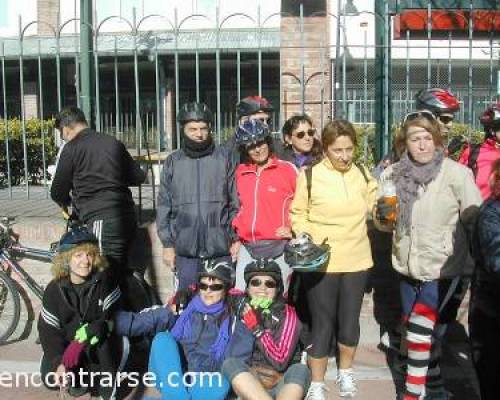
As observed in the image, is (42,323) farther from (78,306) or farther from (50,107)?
(50,107)

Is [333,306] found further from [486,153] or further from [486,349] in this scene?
[486,153]

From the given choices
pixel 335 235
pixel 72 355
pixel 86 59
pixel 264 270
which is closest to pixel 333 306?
pixel 335 235

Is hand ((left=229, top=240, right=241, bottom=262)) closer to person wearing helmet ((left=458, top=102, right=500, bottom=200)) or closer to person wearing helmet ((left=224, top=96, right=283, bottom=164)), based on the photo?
person wearing helmet ((left=224, top=96, right=283, bottom=164))

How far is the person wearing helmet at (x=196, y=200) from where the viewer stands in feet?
16.0

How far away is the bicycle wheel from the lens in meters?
5.82

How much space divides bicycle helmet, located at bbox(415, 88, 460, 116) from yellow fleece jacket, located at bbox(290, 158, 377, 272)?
75 cm

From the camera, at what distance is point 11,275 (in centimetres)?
607

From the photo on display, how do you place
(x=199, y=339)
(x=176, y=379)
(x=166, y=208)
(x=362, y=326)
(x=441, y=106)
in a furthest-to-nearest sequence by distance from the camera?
(x=362, y=326) < (x=166, y=208) < (x=441, y=106) < (x=199, y=339) < (x=176, y=379)

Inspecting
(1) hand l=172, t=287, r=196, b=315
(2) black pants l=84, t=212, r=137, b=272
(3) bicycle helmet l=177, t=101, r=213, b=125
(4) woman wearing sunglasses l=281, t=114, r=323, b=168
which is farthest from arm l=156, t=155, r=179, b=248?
(4) woman wearing sunglasses l=281, t=114, r=323, b=168

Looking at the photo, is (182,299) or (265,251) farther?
(265,251)

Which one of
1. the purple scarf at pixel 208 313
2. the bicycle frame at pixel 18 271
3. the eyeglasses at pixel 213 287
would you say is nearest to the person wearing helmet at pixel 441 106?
the eyeglasses at pixel 213 287

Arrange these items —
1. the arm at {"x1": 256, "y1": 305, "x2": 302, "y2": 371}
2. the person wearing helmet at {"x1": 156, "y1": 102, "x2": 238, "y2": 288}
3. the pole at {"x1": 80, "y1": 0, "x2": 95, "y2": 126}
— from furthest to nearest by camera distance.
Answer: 1. the pole at {"x1": 80, "y1": 0, "x2": 95, "y2": 126}
2. the person wearing helmet at {"x1": 156, "y1": 102, "x2": 238, "y2": 288}
3. the arm at {"x1": 256, "y1": 305, "x2": 302, "y2": 371}

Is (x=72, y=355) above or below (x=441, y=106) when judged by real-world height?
below

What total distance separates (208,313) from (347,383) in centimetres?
113
